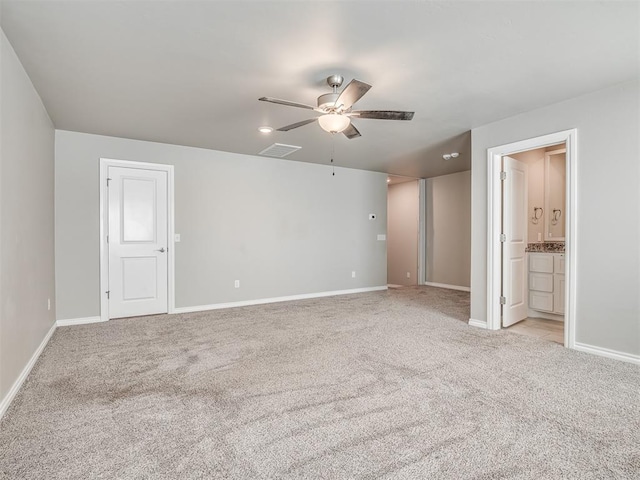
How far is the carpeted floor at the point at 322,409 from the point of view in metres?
1.66

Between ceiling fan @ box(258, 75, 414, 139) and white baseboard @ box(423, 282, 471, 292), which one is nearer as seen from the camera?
ceiling fan @ box(258, 75, 414, 139)

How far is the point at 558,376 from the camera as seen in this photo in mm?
2691

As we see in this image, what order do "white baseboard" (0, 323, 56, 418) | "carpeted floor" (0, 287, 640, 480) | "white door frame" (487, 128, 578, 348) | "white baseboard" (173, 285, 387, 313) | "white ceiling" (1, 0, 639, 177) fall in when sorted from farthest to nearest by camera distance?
"white baseboard" (173, 285, 387, 313)
"white door frame" (487, 128, 578, 348)
"white baseboard" (0, 323, 56, 418)
"white ceiling" (1, 0, 639, 177)
"carpeted floor" (0, 287, 640, 480)

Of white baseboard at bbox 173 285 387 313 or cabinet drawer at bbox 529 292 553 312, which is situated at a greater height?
cabinet drawer at bbox 529 292 553 312

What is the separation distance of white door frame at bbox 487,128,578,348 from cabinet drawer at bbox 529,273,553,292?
1.03 m

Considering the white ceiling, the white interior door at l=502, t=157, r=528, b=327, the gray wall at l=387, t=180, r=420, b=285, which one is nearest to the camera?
the white ceiling

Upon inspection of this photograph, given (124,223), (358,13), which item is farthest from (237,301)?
(358,13)

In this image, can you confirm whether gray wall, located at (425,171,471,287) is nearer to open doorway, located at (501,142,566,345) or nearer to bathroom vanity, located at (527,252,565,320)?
open doorway, located at (501,142,566,345)

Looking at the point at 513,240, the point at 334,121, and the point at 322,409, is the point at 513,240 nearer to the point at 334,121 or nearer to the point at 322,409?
the point at 334,121

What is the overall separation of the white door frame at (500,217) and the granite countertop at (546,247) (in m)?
1.03

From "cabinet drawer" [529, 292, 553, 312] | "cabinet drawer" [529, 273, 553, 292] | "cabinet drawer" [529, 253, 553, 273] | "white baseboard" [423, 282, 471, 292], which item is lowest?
"white baseboard" [423, 282, 471, 292]

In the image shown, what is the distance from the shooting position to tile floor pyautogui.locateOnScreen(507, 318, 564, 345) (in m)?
3.81

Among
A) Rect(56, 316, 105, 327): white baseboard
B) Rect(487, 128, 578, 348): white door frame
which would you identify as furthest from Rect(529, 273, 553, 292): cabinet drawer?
Rect(56, 316, 105, 327): white baseboard

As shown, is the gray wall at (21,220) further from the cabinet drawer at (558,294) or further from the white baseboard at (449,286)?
the white baseboard at (449,286)
